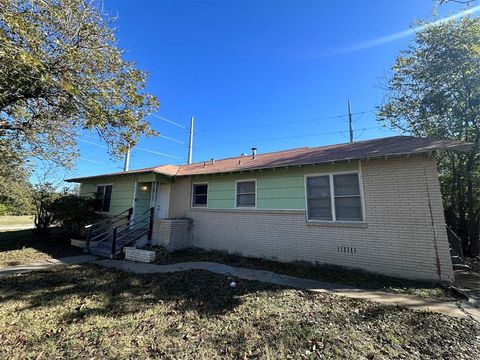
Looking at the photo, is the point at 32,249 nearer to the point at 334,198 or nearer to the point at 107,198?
the point at 107,198

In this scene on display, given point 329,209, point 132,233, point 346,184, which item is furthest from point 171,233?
point 346,184

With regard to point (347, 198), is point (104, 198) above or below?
above

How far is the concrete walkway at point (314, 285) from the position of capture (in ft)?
14.6

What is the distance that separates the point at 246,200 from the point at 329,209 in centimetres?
321

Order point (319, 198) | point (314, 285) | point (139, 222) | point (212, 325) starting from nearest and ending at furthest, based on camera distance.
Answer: point (212, 325) → point (314, 285) → point (319, 198) → point (139, 222)

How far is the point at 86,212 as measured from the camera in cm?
1215

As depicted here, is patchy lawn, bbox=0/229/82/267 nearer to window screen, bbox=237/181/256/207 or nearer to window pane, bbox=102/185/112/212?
window pane, bbox=102/185/112/212

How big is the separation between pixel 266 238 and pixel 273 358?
18.6ft

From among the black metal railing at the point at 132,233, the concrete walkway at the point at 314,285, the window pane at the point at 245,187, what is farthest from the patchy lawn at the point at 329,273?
the window pane at the point at 245,187

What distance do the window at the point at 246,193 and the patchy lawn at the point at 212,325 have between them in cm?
414

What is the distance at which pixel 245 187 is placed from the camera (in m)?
9.62

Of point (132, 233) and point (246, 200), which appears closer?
point (246, 200)

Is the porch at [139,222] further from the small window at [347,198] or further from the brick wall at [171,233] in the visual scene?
the small window at [347,198]

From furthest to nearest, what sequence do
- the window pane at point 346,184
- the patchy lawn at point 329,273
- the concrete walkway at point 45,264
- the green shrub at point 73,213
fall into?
1. the green shrub at point 73,213
2. the window pane at point 346,184
3. the concrete walkway at point 45,264
4. the patchy lawn at point 329,273
